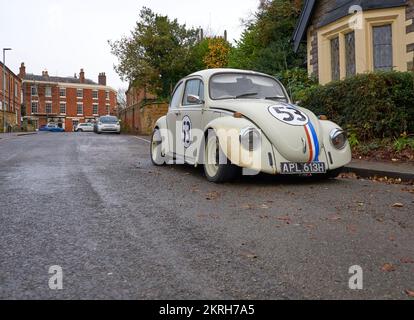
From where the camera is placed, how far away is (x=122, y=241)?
3.57 m

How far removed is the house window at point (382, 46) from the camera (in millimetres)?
13781

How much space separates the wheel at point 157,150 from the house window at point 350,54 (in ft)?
26.2

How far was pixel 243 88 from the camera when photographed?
25.3 feet

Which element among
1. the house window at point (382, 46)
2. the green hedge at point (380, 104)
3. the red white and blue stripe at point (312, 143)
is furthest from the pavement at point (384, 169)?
the house window at point (382, 46)

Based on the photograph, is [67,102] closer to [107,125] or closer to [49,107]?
[49,107]

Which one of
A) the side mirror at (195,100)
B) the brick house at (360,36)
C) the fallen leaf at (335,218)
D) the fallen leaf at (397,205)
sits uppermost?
the brick house at (360,36)

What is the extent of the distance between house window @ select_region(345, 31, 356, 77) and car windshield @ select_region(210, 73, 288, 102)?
25.3 ft

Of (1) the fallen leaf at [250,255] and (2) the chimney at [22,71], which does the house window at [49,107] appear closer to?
(2) the chimney at [22,71]

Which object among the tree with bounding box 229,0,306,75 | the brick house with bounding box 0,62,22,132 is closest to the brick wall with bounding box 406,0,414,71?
the tree with bounding box 229,0,306,75

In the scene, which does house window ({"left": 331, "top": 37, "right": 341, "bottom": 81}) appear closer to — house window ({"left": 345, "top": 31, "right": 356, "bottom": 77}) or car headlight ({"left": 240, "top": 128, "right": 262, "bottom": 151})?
house window ({"left": 345, "top": 31, "right": 356, "bottom": 77})

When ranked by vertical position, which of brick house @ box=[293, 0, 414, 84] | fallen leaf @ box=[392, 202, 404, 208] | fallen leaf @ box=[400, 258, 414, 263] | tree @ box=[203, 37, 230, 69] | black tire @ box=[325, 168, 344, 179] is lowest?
fallen leaf @ box=[400, 258, 414, 263]

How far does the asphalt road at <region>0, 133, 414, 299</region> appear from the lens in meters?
2.64
